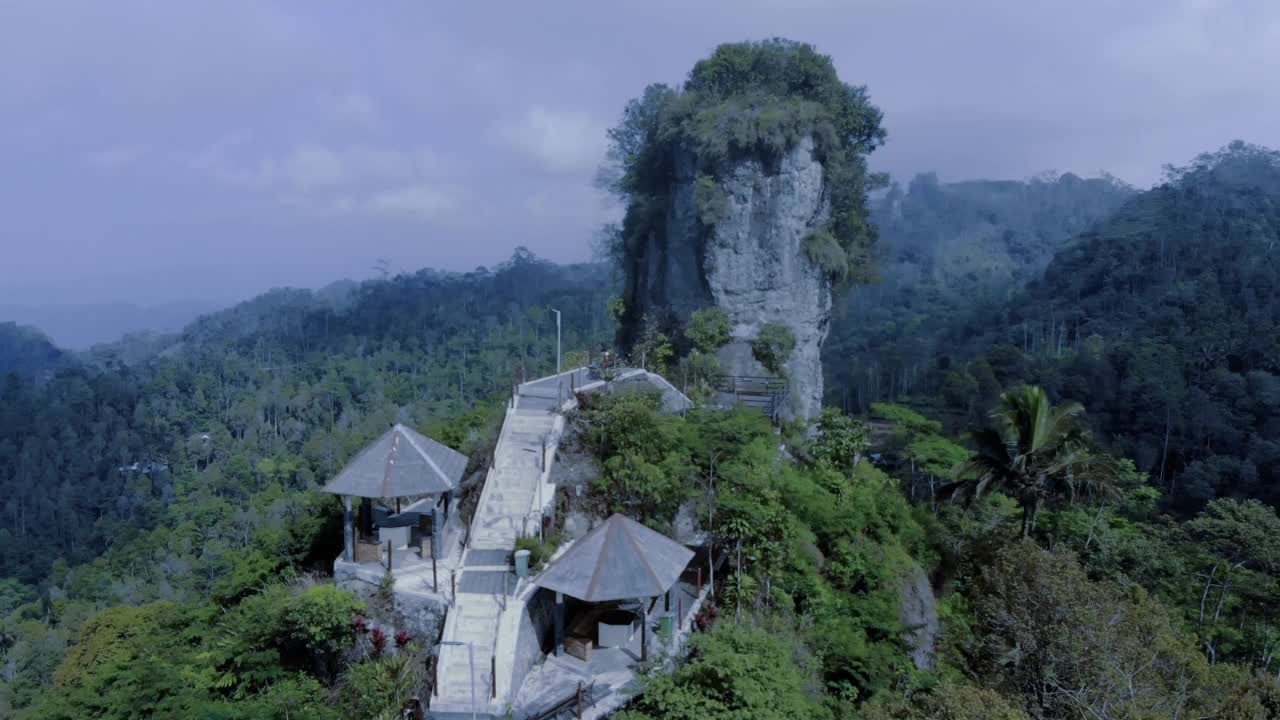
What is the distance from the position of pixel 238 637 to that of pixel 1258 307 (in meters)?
63.3

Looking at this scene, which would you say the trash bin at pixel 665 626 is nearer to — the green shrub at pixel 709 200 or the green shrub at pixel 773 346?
the green shrub at pixel 773 346

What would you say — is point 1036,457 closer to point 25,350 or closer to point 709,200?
point 709,200

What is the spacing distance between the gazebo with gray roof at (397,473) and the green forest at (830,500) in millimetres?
1812

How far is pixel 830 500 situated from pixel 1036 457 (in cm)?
437

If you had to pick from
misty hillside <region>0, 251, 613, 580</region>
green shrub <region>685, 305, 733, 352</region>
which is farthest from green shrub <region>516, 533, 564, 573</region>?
misty hillside <region>0, 251, 613, 580</region>

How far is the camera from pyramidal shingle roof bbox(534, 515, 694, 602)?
11.5 meters

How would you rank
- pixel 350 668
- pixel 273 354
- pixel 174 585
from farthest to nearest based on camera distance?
pixel 273 354, pixel 174 585, pixel 350 668

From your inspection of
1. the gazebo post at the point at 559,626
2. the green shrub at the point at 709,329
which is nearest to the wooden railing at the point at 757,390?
the green shrub at the point at 709,329

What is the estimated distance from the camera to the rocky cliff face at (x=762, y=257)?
26.4 meters

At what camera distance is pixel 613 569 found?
11664mm

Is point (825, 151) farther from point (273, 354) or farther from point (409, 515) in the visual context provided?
point (273, 354)

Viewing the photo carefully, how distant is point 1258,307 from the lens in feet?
171

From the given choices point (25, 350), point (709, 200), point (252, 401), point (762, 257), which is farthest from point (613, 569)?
point (25, 350)

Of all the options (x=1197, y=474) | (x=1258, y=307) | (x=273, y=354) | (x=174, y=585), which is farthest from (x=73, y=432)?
(x=1258, y=307)
